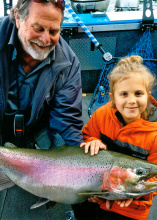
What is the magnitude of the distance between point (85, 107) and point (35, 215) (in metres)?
1.70

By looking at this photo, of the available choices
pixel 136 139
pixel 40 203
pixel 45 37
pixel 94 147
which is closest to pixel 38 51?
pixel 45 37

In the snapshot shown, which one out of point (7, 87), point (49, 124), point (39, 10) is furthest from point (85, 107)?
point (39, 10)

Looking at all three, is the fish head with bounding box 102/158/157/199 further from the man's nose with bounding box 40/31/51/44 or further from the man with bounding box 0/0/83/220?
the man's nose with bounding box 40/31/51/44

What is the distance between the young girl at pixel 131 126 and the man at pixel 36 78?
30 centimetres

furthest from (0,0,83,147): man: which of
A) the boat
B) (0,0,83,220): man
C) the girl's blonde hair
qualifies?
the boat

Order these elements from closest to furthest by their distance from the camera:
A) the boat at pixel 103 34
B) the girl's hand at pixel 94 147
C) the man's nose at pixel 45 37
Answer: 1. the girl's hand at pixel 94 147
2. the man's nose at pixel 45 37
3. the boat at pixel 103 34

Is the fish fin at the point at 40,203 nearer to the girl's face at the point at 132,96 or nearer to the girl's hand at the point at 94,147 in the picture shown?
the girl's hand at the point at 94,147

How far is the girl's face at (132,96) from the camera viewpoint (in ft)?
5.12

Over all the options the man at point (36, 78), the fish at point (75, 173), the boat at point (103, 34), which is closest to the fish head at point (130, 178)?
the fish at point (75, 173)

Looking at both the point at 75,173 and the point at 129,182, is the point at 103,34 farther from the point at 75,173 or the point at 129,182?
the point at 129,182

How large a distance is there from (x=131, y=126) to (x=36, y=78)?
83 cm

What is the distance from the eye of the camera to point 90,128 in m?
1.84

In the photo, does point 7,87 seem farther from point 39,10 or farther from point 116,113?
point 116,113

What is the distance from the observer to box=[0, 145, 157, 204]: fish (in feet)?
4.34
